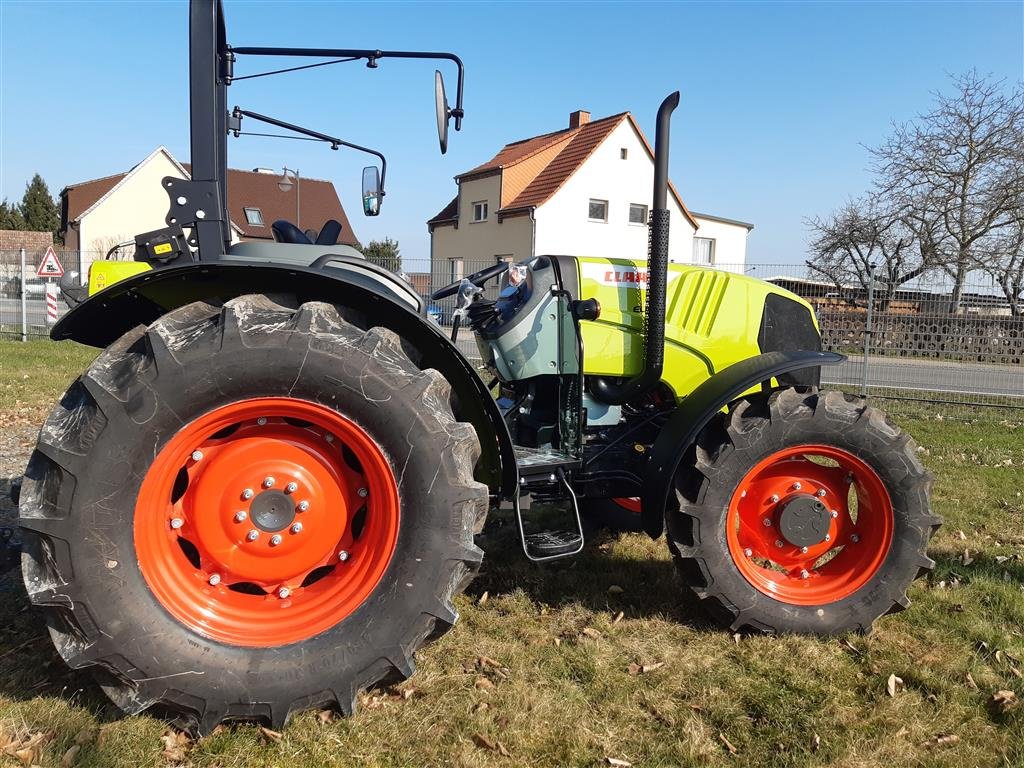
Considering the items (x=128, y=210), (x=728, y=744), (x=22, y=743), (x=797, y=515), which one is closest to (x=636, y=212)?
(x=128, y=210)

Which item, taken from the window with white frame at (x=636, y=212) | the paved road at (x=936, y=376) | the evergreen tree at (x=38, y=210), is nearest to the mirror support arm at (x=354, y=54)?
the paved road at (x=936, y=376)

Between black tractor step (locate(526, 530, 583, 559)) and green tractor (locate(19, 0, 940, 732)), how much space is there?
0.6 inches

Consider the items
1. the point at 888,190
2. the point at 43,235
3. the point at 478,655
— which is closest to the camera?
the point at 478,655

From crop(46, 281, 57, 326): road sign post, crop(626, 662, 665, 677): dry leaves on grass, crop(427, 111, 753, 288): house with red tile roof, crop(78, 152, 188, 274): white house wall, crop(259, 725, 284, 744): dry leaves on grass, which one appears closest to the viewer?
crop(259, 725, 284, 744): dry leaves on grass

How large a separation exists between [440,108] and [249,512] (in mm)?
1564

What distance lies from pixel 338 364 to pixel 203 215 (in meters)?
0.81

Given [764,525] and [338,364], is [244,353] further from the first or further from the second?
[764,525]

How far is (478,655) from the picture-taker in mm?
2674

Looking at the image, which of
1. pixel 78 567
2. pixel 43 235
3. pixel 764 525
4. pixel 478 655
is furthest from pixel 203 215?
pixel 43 235

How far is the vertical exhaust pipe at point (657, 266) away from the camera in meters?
2.66

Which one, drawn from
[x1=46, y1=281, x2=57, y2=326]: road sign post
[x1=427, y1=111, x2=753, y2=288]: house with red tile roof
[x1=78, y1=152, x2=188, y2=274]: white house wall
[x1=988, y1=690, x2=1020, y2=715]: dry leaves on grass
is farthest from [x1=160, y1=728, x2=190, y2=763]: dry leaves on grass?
[x1=78, y1=152, x2=188, y2=274]: white house wall

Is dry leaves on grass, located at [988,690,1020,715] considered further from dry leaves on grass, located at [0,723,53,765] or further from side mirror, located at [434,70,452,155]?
dry leaves on grass, located at [0,723,53,765]

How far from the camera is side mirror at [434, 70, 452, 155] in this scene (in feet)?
8.57

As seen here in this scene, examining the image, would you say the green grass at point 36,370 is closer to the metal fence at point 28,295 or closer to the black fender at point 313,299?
the metal fence at point 28,295
